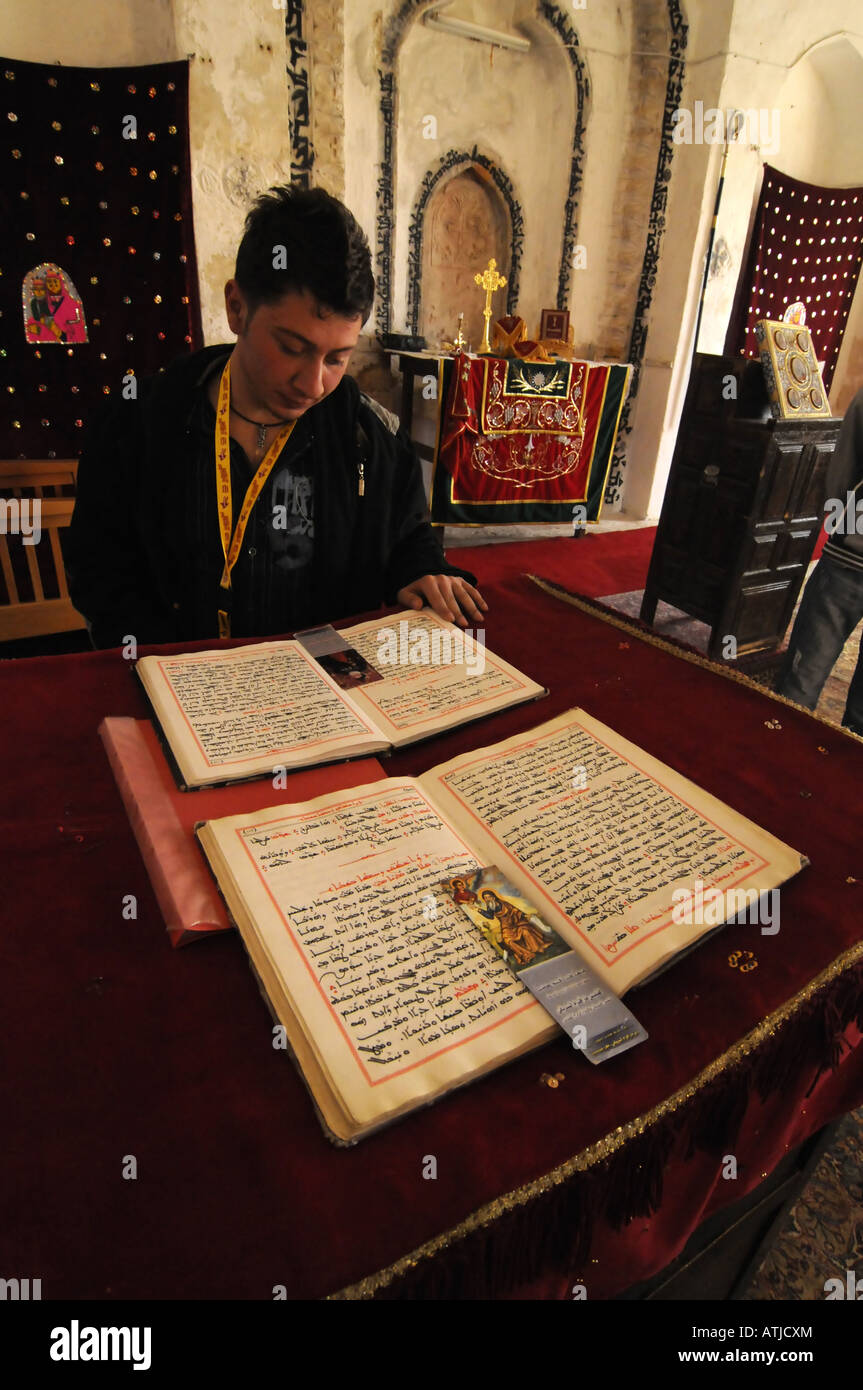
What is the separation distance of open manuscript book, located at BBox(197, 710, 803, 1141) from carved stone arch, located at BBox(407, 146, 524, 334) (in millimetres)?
5199

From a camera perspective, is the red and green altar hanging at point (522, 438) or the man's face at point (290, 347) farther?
the red and green altar hanging at point (522, 438)

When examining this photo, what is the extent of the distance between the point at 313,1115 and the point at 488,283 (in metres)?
5.67

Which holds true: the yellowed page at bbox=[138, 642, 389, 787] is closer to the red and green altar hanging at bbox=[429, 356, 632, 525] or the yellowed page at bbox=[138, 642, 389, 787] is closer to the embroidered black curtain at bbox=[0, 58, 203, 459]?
the embroidered black curtain at bbox=[0, 58, 203, 459]

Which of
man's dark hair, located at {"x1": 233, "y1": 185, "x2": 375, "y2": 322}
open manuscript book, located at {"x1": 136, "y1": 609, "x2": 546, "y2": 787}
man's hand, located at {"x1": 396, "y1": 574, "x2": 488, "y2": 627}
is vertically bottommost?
open manuscript book, located at {"x1": 136, "y1": 609, "x2": 546, "y2": 787}

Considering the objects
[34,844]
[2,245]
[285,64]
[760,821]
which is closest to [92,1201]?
[34,844]

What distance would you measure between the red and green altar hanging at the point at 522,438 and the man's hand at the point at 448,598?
3.28 meters

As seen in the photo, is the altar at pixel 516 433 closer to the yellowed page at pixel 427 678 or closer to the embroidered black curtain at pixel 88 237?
the embroidered black curtain at pixel 88 237

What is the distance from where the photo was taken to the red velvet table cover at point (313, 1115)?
44 cm

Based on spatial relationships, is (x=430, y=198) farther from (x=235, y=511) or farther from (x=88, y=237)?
(x=235, y=511)

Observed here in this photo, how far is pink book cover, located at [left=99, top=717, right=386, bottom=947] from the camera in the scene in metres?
0.65

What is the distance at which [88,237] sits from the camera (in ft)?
11.7
